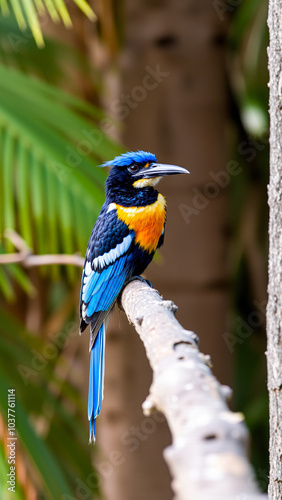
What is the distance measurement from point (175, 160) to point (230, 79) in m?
0.85

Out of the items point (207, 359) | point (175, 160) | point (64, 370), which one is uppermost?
point (175, 160)

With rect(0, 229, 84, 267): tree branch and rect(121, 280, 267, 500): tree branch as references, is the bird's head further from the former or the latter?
rect(121, 280, 267, 500): tree branch

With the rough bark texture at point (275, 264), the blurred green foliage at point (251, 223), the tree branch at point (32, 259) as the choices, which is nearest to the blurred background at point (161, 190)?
the blurred green foliage at point (251, 223)

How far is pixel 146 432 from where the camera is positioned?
3.80 m

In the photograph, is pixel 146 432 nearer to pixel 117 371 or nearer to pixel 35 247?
pixel 117 371

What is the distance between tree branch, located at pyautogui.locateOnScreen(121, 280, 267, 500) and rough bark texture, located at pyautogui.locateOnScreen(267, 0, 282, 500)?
246 mm

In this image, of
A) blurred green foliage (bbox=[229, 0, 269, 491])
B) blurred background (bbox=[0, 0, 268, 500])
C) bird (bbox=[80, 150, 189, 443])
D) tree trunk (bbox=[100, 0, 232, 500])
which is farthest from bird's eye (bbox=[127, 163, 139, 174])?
blurred green foliage (bbox=[229, 0, 269, 491])

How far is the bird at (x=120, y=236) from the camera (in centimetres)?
229

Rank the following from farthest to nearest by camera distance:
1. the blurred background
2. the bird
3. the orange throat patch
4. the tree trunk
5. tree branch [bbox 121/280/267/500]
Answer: the tree trunk → the blurred background → the orange throat patch → the bird → tree branch [bbox 121/280/267/500]

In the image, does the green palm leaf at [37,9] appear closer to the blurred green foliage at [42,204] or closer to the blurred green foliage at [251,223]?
the blurred green foliage at [42,204]

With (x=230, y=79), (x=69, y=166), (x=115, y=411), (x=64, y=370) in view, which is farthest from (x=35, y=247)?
(x=69, y=166)

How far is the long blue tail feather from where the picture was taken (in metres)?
2.00

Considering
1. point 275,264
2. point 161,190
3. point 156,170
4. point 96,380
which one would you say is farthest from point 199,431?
point 161,190

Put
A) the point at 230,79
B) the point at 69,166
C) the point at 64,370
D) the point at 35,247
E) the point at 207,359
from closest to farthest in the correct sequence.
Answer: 1. the point at 207,359
2. the point at 69,166
3. the point at 230,79
4. the point at 35,247
5. the point at 64,370
